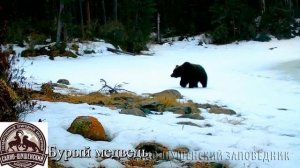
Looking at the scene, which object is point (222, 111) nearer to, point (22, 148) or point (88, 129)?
point (88, 129)

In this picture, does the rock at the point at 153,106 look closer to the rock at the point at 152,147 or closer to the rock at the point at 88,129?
the rock at the point at 88,129

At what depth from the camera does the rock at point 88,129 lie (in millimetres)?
6180

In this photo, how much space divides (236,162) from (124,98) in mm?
5022

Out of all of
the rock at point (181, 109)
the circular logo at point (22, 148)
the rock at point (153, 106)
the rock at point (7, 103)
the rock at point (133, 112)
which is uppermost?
the rock at point (7, 103)

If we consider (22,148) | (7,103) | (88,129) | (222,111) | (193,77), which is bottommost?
(222,111)

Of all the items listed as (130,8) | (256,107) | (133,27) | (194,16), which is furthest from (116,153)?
(194,16)

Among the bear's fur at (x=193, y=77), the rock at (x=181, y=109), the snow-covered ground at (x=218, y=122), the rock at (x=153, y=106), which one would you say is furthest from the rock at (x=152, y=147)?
the bear's fur at (x=193, y=77)

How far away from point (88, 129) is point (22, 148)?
1.82m

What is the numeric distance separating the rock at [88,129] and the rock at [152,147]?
1.79ft

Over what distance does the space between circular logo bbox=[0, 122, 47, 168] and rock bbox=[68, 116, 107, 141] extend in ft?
5.27

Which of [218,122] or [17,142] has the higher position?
[17,142]

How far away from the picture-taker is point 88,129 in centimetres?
620

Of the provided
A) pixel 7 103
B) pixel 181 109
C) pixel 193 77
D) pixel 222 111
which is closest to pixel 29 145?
pixel 7 103

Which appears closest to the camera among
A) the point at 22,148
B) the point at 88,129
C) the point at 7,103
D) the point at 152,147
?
the point at 22,148
